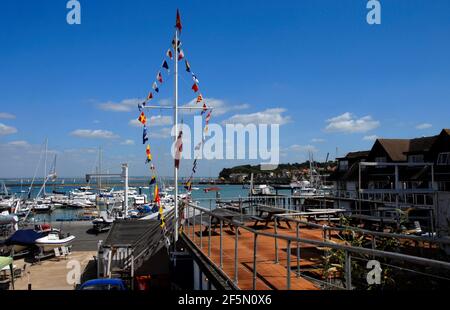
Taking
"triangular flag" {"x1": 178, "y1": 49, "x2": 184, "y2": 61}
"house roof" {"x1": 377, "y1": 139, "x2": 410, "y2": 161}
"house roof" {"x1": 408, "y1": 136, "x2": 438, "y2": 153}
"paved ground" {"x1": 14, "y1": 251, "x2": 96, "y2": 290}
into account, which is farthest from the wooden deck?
"house roof" {"x1": 377, "y1": 139, "x2": 410, "y2": 161}

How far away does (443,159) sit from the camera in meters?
37.4

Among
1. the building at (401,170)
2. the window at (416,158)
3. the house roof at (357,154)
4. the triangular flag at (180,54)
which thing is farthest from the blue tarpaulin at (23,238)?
the house roof at (357,154)

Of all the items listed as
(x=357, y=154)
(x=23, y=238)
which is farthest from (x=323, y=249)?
(x=357, y=154)

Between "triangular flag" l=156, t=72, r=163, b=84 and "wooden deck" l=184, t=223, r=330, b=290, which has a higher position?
"triangular flag" l=156, t=72, r=163, b=84

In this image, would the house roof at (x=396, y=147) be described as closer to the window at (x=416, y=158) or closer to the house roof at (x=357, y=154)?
the window at (x=416, y=158)

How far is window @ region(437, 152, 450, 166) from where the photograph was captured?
121 feet

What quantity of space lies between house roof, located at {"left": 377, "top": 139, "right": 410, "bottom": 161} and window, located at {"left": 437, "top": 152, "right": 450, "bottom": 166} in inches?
294

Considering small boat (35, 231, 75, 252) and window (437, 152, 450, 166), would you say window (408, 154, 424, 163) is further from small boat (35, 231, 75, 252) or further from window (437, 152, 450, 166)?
small boat (35, 231, 75, 252)

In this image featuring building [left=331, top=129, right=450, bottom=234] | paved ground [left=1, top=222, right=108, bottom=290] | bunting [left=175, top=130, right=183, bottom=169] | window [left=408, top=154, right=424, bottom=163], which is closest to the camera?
bunting [left=175, top=130, right=183, bottom=169]

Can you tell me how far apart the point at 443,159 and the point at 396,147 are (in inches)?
381

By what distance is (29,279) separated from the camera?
68.3ft
